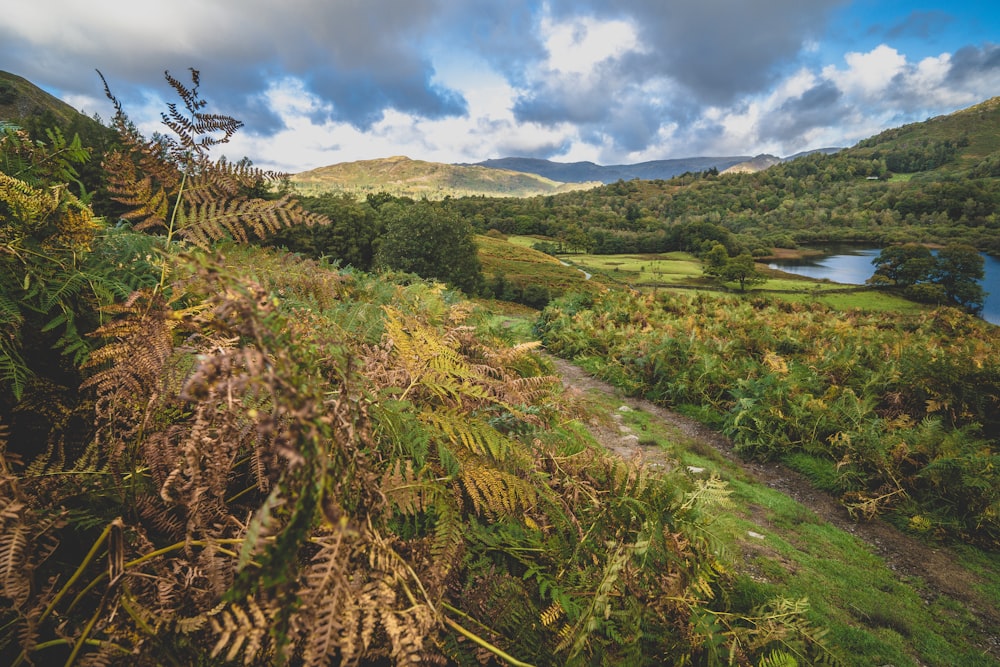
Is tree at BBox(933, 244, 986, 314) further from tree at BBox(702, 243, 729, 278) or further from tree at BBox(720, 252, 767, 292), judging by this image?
tree at BBox(702, 243, 729, 278)

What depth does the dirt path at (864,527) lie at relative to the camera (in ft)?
15.0

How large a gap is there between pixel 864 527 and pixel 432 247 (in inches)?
2056

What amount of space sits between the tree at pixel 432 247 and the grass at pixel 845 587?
4774 centimetres

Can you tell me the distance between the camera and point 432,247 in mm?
54469

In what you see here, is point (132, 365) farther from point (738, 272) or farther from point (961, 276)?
point (961, 276)

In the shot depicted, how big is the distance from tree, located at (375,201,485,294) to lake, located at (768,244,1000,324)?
205ft

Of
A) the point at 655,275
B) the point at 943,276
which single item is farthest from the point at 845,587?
the point at 655,275

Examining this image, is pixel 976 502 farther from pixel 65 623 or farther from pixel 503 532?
pixel 65 623

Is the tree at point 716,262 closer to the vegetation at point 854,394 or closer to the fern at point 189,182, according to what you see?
the vegetation at point 854,394

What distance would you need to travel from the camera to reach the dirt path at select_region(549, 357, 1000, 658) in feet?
15.0

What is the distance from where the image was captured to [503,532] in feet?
6.13

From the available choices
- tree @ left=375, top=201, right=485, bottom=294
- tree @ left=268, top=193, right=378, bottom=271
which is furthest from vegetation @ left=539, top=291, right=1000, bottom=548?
tree @ left=268, top=193, right=378, bottom=271

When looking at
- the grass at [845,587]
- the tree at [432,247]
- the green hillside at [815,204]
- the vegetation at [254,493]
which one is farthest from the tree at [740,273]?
the vegetation at [254,493]

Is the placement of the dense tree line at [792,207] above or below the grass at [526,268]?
above
